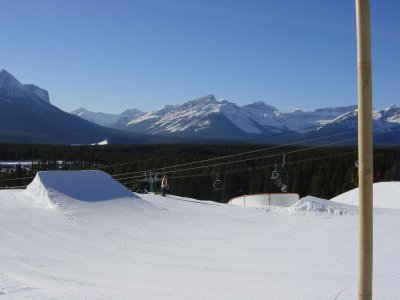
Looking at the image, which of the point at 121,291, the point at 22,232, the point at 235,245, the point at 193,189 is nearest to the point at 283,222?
the point at 235,245

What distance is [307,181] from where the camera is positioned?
247ft

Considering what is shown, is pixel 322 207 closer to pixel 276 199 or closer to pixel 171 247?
pixel 276 199

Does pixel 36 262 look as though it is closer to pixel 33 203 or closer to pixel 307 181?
pixel 33 203

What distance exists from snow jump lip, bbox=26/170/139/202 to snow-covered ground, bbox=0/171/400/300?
0.05 metres

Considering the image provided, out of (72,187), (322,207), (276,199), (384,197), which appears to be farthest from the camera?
(384,197)

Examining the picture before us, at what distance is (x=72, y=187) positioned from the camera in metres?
19.4

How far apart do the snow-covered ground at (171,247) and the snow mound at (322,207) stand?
0.04 meters

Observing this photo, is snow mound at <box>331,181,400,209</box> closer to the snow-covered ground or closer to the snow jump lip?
the snow-covered ground

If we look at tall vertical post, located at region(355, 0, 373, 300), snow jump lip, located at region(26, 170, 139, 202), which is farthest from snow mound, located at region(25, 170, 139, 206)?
tall vertical post, located at region(355, 0, 373, 300)

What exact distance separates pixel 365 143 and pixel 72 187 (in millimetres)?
17677

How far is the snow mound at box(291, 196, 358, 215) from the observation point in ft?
64.3

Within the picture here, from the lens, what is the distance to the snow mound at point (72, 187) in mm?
18391

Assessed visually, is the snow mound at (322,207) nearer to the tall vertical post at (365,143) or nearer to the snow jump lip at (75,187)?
the snow jump lip at (75,187)

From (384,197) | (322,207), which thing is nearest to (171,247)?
(322,207)
